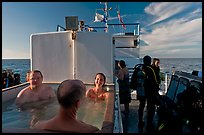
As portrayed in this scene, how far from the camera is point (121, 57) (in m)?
10.5

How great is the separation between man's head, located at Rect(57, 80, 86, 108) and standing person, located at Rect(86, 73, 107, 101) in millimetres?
2727

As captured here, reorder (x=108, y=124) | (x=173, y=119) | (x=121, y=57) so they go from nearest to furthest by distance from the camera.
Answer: (x=108, y=124), (x=173, y=119), (x=121, y=57)

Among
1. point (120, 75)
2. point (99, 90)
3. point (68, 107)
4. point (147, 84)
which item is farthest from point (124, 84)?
point (68, 107)

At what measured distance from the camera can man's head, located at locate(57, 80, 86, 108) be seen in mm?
1677

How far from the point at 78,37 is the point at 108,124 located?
3.72m

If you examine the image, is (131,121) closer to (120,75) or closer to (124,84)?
(124,84)

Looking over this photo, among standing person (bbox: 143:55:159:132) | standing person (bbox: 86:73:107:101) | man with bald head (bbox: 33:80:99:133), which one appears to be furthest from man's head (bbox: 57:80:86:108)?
standing person (bbox: 86:73:107:101)

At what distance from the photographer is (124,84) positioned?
5367mm

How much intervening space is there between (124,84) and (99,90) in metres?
1.03

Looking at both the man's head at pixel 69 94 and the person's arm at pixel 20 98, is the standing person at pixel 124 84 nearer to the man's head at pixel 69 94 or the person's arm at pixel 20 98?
the person's arm at pixel 20 98

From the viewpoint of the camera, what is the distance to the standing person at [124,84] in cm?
525

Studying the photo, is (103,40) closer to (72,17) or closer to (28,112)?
(72,17)

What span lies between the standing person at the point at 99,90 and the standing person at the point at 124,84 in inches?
30.9

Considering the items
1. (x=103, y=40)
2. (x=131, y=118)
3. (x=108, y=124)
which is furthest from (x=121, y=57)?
(x=108, y=124)
